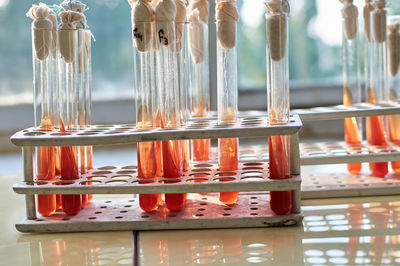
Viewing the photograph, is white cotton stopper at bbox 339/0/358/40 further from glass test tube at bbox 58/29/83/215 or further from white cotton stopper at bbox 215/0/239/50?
glass test tube at bbox 58/29/83/215

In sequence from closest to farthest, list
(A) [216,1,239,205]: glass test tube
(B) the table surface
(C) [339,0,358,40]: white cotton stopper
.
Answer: (B) the table surface, (A) [216,1,239,205]: glass test tube, (C) [339,0,358,40]: white cotton stopper

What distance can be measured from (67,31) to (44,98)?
145mm

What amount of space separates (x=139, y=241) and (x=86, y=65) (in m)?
0.39

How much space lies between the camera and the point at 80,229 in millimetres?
1020

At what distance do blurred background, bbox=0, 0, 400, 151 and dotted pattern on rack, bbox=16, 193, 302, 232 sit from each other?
1.72 meters

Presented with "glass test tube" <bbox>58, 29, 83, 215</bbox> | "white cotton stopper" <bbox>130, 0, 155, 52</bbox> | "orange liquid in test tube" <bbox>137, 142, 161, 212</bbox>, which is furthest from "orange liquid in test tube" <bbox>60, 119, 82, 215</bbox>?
"white cotton stopper" <bbox>130, 0, 155, 52</bbox>

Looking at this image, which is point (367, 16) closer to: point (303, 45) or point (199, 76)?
point (199, 76)

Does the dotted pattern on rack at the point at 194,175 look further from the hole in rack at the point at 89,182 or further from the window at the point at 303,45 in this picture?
the window at the point at 303,45

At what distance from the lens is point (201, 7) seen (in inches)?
50.1

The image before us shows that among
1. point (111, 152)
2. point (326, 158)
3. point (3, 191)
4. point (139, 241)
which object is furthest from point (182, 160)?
point (111, 152)

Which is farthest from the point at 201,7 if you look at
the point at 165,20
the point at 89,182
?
the point at 89,182

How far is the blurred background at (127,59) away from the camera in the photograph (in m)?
2.74

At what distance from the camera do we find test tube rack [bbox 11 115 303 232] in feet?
3.18

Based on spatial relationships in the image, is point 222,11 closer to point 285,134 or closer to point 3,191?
point 285,134
